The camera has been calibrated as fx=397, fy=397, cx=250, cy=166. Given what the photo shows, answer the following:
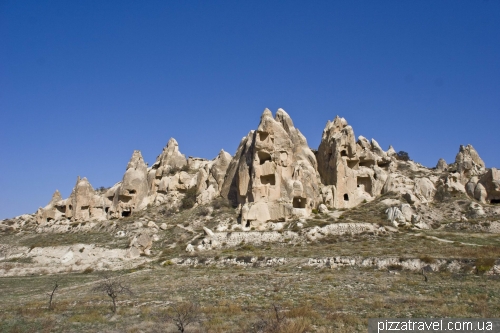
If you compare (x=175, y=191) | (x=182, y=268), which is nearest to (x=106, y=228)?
(x=175, y=191)

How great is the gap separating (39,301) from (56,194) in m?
44.8

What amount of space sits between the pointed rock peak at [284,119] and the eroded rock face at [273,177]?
134 millimetres

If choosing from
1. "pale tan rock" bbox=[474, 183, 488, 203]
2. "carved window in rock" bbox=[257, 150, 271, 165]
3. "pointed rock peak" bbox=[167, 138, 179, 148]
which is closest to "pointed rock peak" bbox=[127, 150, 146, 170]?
"pointed rock peak" bbox=[167, 138, 179, 148]

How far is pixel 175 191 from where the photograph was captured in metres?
51.9

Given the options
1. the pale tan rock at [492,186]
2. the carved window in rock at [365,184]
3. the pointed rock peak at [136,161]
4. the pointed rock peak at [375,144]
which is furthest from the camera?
the pointed rock peak at [136,161]

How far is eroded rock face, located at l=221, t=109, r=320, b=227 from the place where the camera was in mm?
39219

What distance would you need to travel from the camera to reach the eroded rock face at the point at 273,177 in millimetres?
39219

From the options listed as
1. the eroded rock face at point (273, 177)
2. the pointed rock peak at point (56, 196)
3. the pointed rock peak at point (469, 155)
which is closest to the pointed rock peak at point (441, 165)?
the pointed rock peak at point (469, 155)

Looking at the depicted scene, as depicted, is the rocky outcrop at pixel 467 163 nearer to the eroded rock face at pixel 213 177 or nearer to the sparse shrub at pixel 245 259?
the eroded rock face at pixel 213 177

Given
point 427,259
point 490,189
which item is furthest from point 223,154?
point 427,259

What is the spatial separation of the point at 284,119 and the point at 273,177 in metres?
9.71

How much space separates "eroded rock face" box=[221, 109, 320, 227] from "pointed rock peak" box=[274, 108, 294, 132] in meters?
0.13

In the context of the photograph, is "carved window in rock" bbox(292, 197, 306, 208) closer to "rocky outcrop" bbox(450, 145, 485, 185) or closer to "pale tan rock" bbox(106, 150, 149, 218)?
"pale tan rock" bbox(106, 150, 149, 218)

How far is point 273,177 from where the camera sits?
1660 inches
